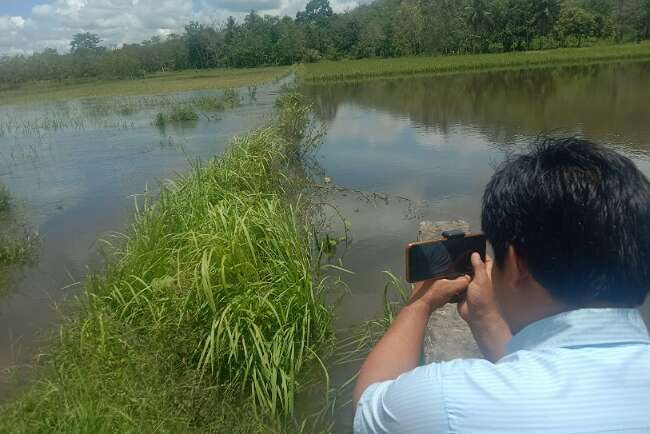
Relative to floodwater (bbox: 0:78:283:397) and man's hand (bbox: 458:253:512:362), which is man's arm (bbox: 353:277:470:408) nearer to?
man's hand (bbox: 458:253:512:362)

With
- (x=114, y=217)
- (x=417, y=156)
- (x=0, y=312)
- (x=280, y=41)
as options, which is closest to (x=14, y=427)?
(x=0, y=312)

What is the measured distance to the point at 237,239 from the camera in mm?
3484

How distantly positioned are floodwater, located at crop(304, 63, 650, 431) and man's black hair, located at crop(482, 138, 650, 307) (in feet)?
1.79

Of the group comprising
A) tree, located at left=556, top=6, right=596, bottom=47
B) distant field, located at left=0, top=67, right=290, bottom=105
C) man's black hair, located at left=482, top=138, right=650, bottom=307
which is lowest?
man's black hair, located at left=482, top=138, right=650, bottom=307

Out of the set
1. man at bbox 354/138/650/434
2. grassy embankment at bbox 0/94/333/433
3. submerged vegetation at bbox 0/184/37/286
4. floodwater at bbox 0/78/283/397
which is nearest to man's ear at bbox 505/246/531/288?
man at bbox 354/138/650/434

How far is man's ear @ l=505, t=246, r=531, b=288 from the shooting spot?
954mm

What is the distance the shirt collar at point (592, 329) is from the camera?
2.71ft

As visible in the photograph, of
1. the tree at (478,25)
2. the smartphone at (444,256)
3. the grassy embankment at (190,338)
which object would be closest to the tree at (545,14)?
the tree at (478,25)

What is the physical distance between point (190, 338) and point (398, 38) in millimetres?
52133

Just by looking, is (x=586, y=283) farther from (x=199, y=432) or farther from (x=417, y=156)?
(x=417, y=156)

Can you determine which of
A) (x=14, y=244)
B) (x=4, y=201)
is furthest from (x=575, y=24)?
(x=14, y=244)

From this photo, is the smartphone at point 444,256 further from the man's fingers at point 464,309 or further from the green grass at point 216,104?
the green grass at point 216,104

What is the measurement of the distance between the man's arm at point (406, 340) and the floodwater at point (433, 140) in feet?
1.45

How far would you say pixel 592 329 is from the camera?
83cm
